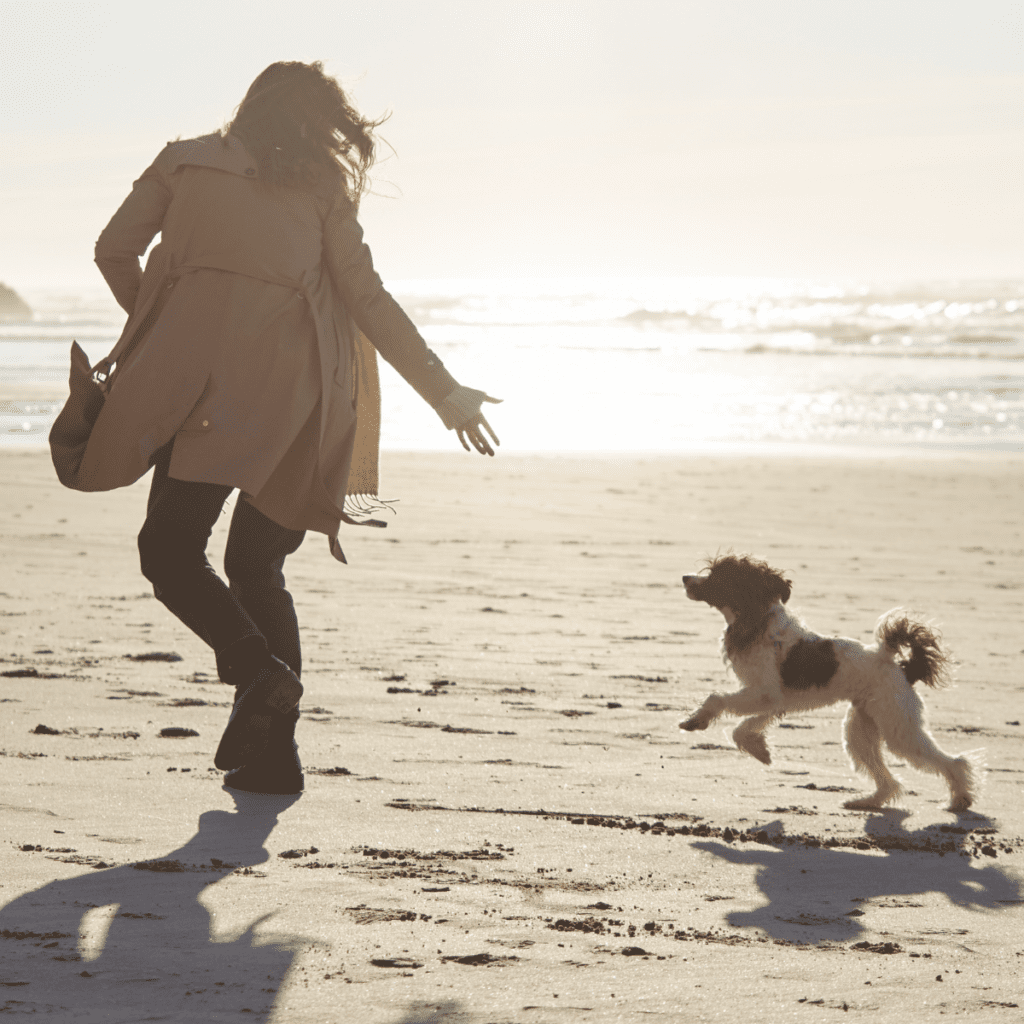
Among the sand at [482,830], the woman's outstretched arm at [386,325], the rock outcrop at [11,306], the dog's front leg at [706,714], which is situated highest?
the rock outcrop at [11,306]

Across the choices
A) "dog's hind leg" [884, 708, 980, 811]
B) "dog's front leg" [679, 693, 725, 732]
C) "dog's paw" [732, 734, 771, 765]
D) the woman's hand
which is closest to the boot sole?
the woman's hand

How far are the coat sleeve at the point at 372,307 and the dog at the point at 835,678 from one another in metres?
1.63

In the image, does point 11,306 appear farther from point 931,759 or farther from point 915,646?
point 931,759

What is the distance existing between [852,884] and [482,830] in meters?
1.02

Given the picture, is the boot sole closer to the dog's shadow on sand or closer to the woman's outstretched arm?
the woman's outstretched arm

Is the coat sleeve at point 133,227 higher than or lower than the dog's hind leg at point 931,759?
higher

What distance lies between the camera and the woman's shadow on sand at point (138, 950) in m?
2.38

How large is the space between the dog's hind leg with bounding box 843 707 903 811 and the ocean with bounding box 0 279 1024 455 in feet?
41.8

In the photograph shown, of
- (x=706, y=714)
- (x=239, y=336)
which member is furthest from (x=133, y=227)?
(x=706, y=714)

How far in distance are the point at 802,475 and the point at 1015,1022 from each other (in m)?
12.6

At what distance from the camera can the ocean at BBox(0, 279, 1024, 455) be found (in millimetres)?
19089

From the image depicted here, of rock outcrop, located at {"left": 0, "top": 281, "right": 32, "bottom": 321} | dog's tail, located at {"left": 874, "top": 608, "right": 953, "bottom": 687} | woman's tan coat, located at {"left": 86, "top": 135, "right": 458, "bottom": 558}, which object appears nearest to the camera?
woman's tan coat, located at {"left": 86, "top": 135, "right": 458, "bottom": 558}

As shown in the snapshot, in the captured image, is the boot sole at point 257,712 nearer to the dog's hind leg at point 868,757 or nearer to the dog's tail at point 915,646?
the dog's hind leg at point 868,757

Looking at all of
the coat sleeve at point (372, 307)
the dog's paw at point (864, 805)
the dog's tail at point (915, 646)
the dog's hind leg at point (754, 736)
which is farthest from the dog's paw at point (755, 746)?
the coat sleeve at point (372, 307)
